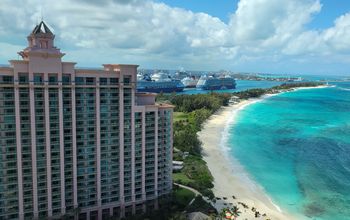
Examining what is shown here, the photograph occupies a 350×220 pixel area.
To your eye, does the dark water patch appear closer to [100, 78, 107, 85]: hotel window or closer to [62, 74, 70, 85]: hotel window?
[100, 78, 107, 85]: hotel window

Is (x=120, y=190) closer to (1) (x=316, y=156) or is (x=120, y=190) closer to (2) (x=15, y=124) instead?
(2) (x=15, y=124)

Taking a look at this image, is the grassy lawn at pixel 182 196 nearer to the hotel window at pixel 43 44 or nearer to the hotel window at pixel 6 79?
the hotel window at pixel 6 79

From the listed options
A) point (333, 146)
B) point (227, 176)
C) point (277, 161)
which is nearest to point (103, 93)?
point (227, 176)

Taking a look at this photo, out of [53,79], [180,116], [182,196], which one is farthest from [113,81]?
[180,116]

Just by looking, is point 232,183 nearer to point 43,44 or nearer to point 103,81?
point 103,81

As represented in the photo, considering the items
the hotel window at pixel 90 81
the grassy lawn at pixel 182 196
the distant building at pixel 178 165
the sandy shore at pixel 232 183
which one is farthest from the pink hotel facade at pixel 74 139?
the sandy shore at pixel 232 183

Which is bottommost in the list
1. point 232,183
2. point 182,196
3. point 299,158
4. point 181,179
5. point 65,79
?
point 232,183
